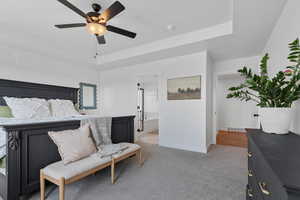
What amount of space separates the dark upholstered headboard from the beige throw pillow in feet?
6.99

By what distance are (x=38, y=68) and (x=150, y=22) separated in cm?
305

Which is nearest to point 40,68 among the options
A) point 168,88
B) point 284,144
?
point 168,88

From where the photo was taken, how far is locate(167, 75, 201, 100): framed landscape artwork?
3.38 metres

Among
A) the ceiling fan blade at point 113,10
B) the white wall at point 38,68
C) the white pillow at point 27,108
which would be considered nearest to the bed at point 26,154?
the white pillow at point 27,108

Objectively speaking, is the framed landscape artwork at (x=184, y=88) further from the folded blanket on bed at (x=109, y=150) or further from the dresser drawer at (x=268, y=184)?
the dresser drawer at (x=268, y=184)

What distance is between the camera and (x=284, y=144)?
2.97 ft

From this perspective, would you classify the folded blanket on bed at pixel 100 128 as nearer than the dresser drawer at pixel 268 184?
No

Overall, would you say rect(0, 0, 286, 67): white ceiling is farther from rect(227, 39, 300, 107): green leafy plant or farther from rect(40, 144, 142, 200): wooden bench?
rect(40, 144, 142, 200): wooden bench

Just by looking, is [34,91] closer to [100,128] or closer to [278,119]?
[100,128]

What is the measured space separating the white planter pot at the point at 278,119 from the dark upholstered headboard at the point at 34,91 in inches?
168

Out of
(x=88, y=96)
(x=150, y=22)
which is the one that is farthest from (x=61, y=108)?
(x=150, y=22)

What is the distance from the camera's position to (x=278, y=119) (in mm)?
1169

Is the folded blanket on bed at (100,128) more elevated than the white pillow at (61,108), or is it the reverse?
the white pillow at (61,108)

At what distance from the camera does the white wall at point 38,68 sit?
118 inches
